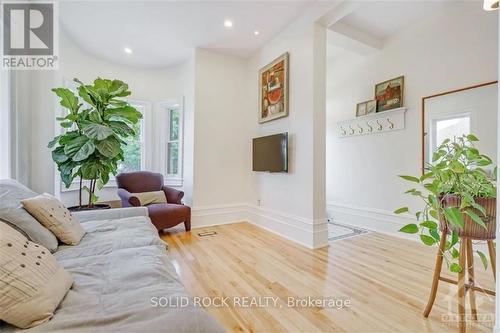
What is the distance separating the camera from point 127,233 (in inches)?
63.3

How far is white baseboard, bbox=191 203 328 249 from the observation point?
9.23 ft

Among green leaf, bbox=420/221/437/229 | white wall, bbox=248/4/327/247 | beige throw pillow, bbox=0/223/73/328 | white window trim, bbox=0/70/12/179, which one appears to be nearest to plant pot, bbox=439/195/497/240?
green leaf, bbox=420/221/437/229

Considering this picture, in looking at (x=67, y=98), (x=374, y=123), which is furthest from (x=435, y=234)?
(x=67, y=98)

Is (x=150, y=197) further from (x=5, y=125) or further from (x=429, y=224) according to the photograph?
(x=429, y=224)

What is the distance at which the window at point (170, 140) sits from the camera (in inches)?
175

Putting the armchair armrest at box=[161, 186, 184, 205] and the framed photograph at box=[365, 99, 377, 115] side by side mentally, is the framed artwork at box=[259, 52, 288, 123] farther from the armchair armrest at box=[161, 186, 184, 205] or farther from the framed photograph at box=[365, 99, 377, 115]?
the armchair armrest at box=[161, 186, 184, 205]

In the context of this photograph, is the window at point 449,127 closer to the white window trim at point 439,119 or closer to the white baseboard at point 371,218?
the white window trim at point 439,119

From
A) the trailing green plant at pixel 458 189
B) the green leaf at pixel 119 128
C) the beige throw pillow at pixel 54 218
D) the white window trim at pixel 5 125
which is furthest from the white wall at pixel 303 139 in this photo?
the white window trim at pixel 5 125

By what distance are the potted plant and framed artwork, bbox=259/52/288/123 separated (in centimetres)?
185

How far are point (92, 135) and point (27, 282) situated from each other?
1931 mm

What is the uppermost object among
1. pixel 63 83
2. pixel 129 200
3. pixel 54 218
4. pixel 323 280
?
pixel 63 83

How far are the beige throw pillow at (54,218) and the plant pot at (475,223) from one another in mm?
2262

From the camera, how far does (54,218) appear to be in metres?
1.48

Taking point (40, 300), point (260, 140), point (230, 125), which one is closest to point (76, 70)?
point (230, 125)
